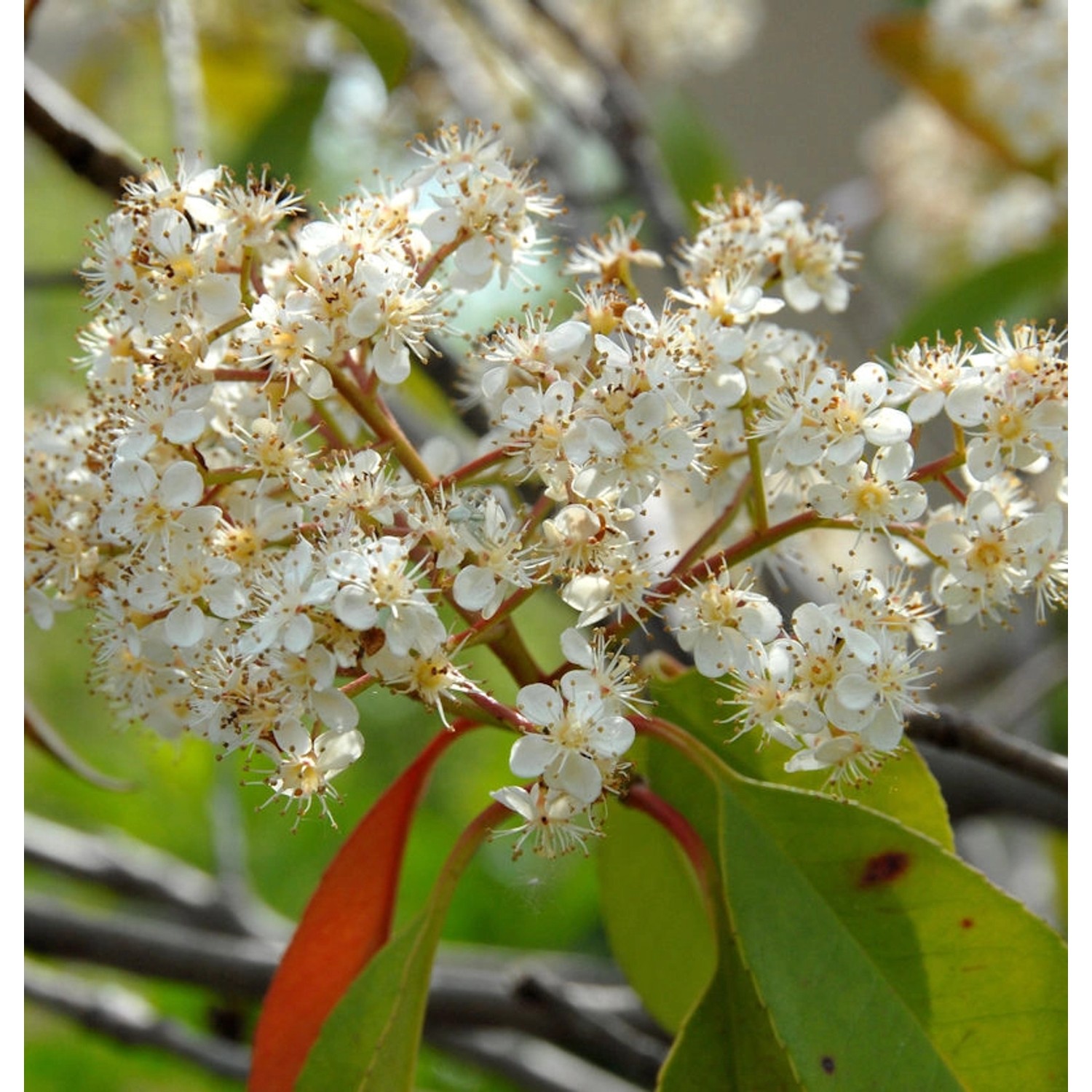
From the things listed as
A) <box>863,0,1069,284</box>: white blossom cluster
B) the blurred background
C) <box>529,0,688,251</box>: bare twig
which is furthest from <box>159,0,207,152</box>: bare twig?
<box>863,0,1069,284</box>: white blossom cluster

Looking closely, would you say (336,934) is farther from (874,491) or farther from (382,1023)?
(874,491)

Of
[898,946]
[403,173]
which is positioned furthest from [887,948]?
[403,173]

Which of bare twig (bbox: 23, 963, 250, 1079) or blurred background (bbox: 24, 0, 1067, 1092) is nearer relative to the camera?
bare twig (bbox: 23, 963, 250, 1079)

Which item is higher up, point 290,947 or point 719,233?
point 719,233

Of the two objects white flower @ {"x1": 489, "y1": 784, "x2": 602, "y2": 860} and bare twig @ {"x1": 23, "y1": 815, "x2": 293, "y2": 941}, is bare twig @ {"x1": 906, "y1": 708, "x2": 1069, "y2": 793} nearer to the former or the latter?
white flower @ {"x1": 489, "y1": 784, "x2": 602, "y2": 860}

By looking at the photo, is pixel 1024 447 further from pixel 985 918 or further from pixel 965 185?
pixel 965 185

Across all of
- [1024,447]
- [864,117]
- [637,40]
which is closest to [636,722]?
[1024,447]

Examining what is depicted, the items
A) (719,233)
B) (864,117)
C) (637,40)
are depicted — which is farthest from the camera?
(864,117)
